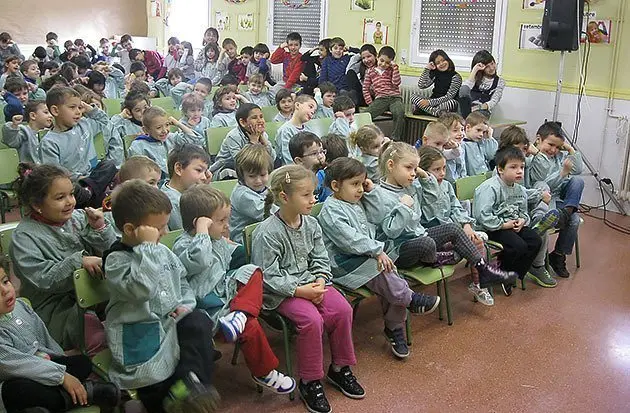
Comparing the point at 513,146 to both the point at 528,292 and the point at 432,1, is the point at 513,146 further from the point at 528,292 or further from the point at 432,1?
the point at 432,1

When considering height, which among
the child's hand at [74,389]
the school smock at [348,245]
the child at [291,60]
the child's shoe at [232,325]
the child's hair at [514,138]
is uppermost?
the child at [291,60]

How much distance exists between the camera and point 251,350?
8.42ft

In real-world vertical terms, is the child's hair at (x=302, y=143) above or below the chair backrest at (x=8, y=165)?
above

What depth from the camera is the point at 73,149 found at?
4.28 metres

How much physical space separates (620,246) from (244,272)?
364 centimetres

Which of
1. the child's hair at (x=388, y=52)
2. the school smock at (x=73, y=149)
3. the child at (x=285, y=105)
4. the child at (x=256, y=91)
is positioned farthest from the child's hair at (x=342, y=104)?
the child's hair at (x=388, y=52)

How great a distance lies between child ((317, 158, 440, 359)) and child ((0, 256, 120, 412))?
1.26 m

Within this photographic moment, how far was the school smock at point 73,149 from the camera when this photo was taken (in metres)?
4.17

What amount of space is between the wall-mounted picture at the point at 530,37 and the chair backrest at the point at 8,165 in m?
4.98

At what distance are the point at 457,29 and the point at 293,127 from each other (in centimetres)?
354

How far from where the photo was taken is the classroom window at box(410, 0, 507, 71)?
7.05 metres

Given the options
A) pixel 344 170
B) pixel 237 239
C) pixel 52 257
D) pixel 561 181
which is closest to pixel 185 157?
pixel 237 239

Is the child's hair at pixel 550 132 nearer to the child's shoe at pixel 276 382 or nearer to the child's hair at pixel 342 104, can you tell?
the child's hair at pixel 342 104

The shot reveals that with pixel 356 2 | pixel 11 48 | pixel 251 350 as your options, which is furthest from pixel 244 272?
pixel 11 48
